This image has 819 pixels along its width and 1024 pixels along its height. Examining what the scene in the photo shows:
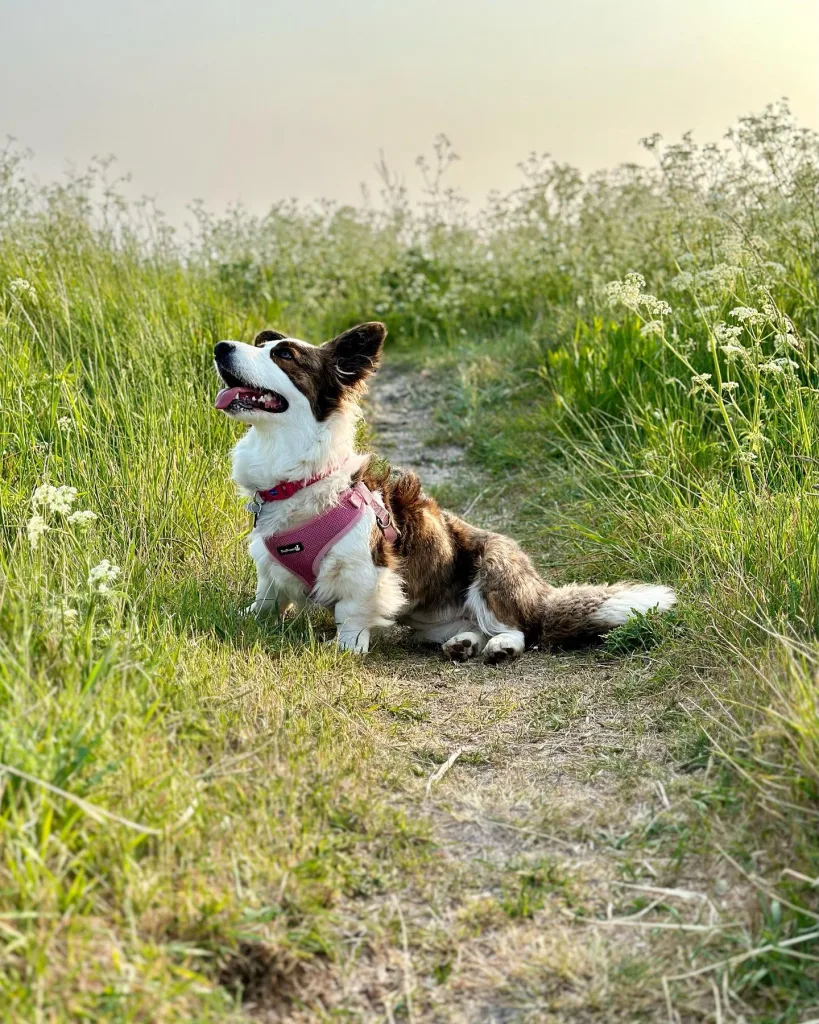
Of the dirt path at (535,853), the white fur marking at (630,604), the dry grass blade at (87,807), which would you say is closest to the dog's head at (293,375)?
the dirt path at (535,853)

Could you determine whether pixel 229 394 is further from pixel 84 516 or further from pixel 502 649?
pixel 502 649

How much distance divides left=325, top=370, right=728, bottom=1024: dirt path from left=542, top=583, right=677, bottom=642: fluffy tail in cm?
15

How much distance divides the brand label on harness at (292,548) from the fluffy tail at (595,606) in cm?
113

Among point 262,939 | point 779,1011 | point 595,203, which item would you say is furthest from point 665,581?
point 595,203

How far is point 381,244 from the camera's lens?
1128 cm

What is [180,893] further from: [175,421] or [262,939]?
[175,421]

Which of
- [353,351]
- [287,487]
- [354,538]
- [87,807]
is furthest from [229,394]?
[87,807]

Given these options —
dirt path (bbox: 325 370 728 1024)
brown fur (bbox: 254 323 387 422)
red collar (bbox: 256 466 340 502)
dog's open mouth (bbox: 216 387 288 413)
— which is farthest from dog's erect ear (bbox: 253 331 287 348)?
dirt path (bbox: 325 370 728 1024)

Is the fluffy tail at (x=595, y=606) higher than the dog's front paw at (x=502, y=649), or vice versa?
the fluffy tail at (x=595, y=606)

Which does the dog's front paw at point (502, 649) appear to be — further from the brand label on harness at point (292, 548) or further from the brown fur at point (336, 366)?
the brown fur at point (336, 366)

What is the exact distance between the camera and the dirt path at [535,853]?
2.41 metres

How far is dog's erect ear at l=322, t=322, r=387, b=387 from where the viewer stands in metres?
4.45

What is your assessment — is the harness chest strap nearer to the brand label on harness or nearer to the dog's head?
the brand label on harness

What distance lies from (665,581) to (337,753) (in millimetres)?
2064
